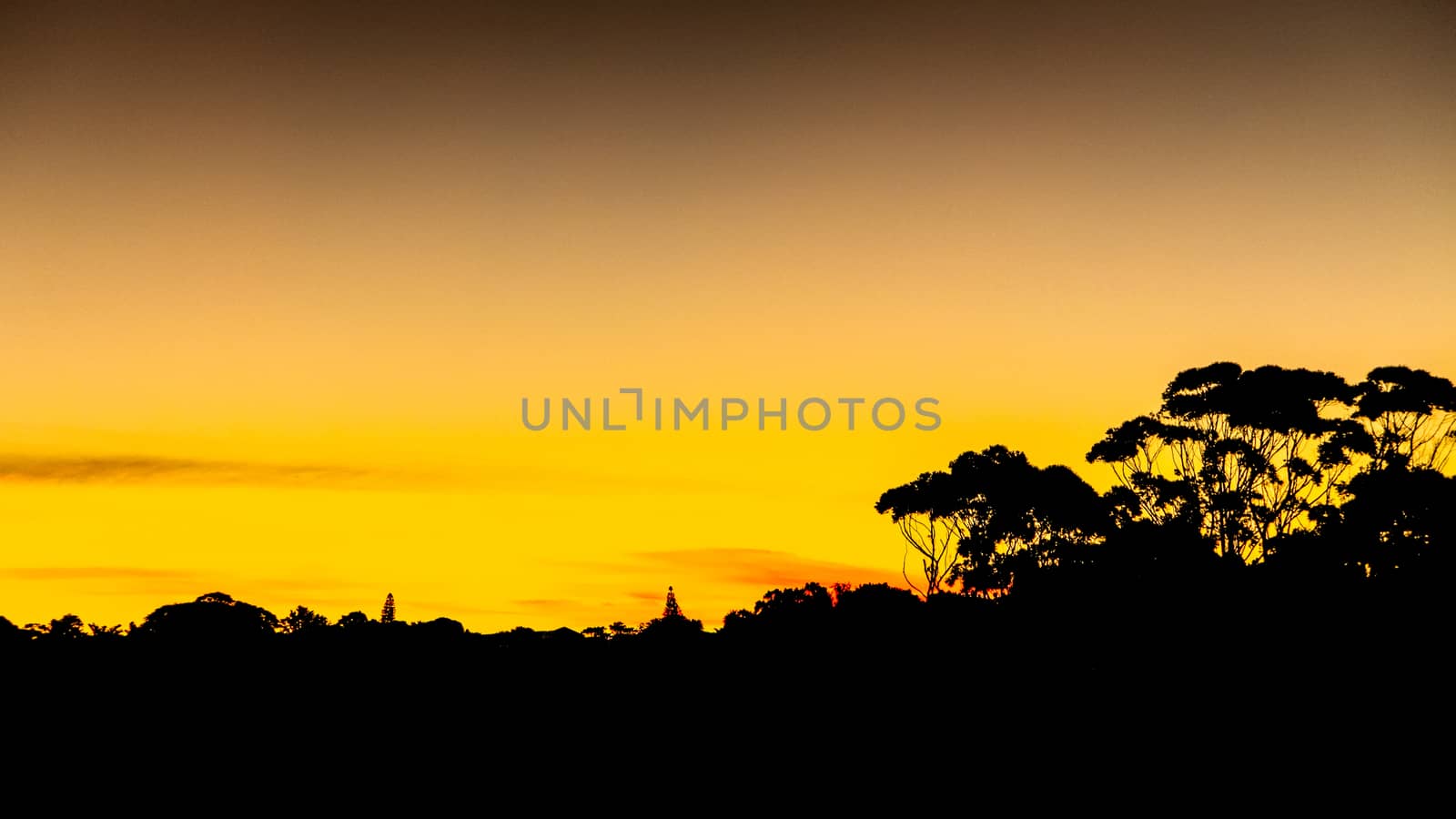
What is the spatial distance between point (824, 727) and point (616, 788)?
6.85 metres

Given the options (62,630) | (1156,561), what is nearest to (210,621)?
(62,630)

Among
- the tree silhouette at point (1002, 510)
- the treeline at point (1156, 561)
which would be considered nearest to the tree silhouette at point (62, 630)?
the treeline at point (1156, 561)

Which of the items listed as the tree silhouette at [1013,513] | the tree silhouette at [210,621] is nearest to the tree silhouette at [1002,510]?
the tree silhouette at [1013,513]

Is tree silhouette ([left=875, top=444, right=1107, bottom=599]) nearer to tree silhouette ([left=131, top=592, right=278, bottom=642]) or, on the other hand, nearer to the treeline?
the treeline

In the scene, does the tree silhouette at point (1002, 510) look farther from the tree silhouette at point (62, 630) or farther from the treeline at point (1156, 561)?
the tree silhouette at point (62, 630)

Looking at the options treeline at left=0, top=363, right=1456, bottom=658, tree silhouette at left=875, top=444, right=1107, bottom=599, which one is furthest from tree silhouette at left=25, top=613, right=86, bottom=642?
tree silhouette at left=875, top=444, right=1107, bottom=599

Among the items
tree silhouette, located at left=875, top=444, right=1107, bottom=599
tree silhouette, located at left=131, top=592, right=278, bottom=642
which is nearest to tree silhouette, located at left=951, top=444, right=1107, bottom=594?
tree silhouette, located at left=875, top=444, right=1107, bottom=599

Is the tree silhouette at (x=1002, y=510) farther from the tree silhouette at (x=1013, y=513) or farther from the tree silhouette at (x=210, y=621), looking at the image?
the tree silhouette at (x=210, y=621)

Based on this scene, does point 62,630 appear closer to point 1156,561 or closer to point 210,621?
point 210,621

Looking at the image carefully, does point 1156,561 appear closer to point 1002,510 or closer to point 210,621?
point 1002,510

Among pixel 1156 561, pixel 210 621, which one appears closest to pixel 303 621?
pixel 210 621

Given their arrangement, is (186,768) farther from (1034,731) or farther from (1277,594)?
(1277,594)

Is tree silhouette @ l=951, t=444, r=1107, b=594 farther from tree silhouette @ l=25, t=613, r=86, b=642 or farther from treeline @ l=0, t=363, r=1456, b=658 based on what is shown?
tree silhouette @ l=25, t=613, r=86, b=642

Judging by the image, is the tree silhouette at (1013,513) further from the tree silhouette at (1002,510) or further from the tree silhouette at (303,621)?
the tree silhouette at (303,621)
